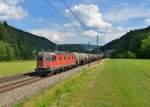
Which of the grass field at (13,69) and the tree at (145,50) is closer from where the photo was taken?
the grass field at (13,69)

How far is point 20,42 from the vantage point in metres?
162

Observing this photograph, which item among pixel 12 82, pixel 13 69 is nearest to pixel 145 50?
pixel 13 69

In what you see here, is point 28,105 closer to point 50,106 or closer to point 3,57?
point 50,106

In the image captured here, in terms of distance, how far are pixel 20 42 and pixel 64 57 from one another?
346ft

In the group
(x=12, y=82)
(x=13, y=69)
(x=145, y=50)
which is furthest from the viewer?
(x=145, y=50)

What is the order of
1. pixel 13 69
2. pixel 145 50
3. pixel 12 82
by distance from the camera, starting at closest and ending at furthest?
pixel 12 82, pixel 13 69, pixel 145 50

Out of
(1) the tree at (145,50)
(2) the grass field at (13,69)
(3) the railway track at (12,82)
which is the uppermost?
(1) the tree at (145,50)

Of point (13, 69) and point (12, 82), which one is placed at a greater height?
point (13, 69)

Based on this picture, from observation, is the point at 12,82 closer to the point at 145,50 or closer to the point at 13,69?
the point at 13,69

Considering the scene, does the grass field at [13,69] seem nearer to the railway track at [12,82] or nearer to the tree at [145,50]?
the railway track at [12,82]

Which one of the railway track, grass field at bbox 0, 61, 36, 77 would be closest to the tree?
grass field at bbox 0, 61, 36, 77

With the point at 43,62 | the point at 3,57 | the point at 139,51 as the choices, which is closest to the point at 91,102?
the point at 43,62

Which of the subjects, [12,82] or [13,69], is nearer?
[12,82]

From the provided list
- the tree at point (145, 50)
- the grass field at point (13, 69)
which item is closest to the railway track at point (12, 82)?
the grass field at point (13, 69)
